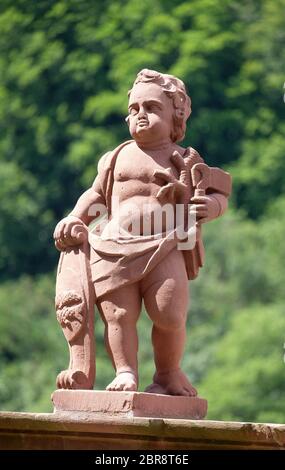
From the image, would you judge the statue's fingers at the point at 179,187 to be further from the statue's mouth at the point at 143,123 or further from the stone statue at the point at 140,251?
the statue's mouth at the point at 143,123

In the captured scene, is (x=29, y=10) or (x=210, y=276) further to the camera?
(x=29, y=10)

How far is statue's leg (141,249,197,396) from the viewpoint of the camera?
50.3 ft

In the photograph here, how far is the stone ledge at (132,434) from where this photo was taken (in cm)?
1452

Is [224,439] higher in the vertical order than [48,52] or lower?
lower

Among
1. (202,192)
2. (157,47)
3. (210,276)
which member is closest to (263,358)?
(210,276)

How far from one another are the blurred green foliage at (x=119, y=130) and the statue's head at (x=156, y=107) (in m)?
20.7

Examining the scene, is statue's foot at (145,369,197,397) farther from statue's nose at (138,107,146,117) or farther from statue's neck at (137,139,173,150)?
statue's nose at (138,107,146,117)

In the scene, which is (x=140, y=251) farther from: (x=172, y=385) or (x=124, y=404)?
(x=124, y=404)

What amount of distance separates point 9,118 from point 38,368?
43.0ft

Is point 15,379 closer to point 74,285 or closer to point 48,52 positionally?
point 48,52

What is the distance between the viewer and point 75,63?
49156 mm
